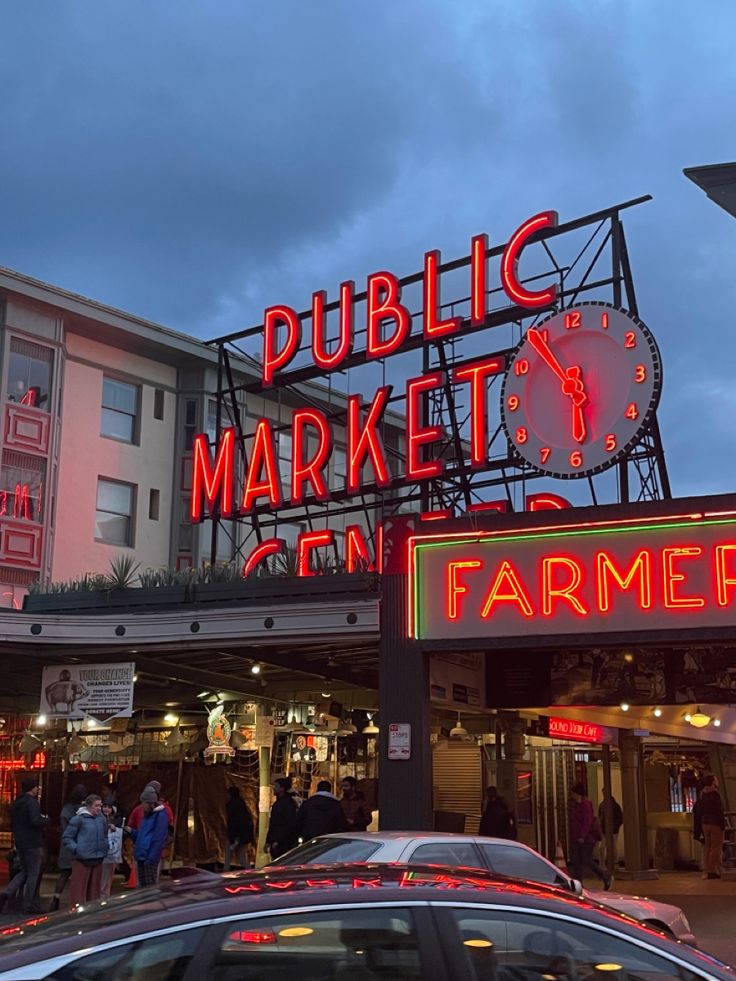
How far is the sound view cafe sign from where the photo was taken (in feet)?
86.3

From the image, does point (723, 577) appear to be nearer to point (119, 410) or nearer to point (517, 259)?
point (517, 259)

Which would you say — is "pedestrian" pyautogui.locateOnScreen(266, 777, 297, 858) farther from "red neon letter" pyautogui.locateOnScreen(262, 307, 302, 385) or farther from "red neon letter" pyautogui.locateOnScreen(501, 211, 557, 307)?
"red neon letter" pyautogui.locateOnScreen(262, 307, 302, 385)

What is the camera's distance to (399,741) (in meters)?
15.1

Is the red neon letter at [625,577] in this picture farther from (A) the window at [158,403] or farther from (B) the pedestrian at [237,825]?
(A) the window at [158,403]

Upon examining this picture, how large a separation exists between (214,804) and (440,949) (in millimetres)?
19156

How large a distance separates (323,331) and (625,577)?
55.4ft

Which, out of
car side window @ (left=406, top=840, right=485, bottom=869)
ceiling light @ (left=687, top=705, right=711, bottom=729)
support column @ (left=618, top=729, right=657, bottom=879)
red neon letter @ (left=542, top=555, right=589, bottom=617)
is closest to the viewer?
car side window @ (left=406, top=840, right=485, bottom=869)

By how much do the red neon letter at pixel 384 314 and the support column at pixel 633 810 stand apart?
33.5ft

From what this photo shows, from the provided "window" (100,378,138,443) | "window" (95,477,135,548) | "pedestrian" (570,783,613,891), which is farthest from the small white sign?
"window" (100,378,138,443)

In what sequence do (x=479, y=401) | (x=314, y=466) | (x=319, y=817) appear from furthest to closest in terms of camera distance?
1. (x=314, y=466)
2. (x=479, y=401)
3. (x=319, y=817)

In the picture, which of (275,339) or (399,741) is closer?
(399,741)

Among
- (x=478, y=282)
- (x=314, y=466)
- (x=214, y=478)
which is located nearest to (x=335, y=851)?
(x=478, y=282)

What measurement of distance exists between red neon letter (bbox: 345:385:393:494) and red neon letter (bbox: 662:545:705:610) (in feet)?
43.5

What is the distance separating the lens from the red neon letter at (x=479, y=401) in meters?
25.8
